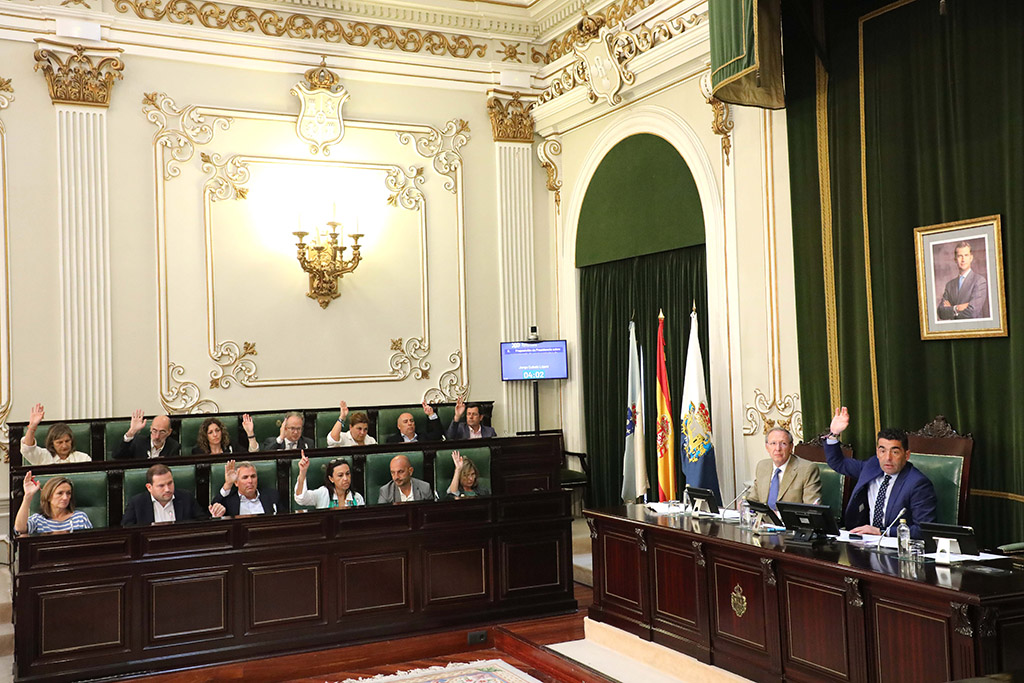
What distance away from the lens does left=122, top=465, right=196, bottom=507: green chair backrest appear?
5641 mm

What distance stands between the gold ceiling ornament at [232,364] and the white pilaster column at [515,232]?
247 cm

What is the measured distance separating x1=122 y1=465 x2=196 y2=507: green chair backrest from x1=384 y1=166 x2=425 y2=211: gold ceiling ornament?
3955 mm

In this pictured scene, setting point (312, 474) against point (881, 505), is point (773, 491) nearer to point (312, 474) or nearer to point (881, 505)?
point (881, 505)

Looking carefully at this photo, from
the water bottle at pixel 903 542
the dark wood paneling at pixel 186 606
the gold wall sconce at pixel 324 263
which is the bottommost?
the dark wood paneling at pixel 186 606

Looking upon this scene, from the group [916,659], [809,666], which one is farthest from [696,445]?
[916,659]

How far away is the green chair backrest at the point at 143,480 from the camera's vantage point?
18.5 feet

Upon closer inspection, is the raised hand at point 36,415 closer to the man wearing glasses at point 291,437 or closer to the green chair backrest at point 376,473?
the man wearing glasses at point 291,437

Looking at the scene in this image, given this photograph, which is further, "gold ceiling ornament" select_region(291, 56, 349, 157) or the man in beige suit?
"gold ceiling ornament" select_region(291, 56, 349, 157)

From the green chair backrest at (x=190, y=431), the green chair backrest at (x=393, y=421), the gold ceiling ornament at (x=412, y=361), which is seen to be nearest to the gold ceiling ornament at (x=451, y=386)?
the gold ceiling ornament at (x=412, y=361)

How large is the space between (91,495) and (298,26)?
16.2 feet

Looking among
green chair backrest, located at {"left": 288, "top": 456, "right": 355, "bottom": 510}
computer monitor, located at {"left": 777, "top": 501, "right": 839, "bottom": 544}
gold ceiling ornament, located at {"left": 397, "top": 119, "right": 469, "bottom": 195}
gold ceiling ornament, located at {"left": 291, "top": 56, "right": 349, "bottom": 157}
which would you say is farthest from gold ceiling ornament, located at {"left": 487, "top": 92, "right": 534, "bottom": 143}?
computer monitor, located at {"left": 777, "top": 501, "right": 839, "bottom": 544}

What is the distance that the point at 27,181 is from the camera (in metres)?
7.79

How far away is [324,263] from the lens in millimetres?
8734

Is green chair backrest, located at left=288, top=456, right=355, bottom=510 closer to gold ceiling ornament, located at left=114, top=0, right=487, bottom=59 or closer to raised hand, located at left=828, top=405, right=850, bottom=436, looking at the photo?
raised hand, located at left=828, top=405, right=850, bottom=436
